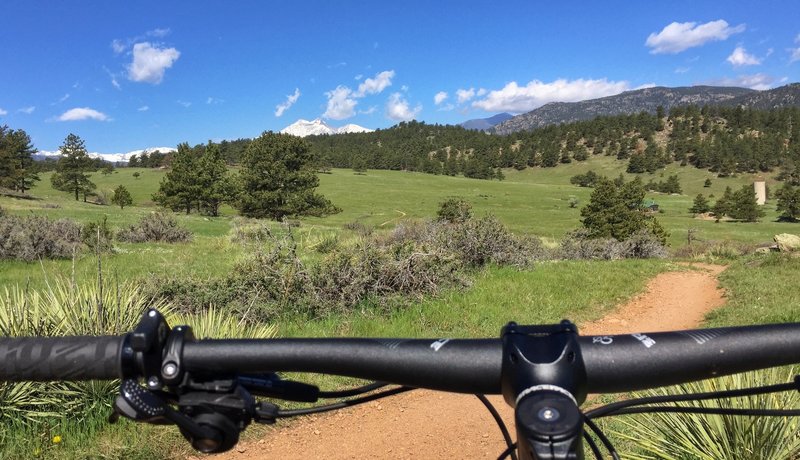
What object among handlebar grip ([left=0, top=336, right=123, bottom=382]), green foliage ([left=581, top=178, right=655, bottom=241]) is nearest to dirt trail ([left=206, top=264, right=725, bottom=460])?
handlebar grip ([left=0, top=336, right=123, bottom=382])

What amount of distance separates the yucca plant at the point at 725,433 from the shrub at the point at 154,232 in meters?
25.5

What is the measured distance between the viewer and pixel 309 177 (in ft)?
157

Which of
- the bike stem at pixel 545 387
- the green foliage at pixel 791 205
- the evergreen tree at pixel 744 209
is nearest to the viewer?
the bike stem at pixel 545 387

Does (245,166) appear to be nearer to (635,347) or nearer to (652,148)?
(635,347)

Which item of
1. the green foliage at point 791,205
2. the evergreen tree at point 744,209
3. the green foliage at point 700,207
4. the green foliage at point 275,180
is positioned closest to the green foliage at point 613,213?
the green foliage at point 275,180

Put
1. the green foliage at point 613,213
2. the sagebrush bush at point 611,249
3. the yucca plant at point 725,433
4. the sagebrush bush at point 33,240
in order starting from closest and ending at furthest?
1. the yucca plant at point 725,433
2. the sagebrush bush at point 33,240
3. the sagebrush bush at point 611,249
4. the green foliage at point 613,213

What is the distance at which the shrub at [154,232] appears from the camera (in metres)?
25.0

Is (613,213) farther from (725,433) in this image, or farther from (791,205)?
(791,205)

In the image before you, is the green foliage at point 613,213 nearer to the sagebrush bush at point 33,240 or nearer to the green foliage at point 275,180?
the sagebrush bush at point 33,240

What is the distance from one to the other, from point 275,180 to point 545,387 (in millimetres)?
47674

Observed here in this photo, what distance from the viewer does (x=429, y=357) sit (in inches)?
43.2

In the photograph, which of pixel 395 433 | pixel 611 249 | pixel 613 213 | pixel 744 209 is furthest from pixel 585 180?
pixel 395 433

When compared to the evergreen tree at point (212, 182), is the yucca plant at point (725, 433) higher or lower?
lower

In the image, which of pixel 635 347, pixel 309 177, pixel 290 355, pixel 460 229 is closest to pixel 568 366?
pixel 635 347
